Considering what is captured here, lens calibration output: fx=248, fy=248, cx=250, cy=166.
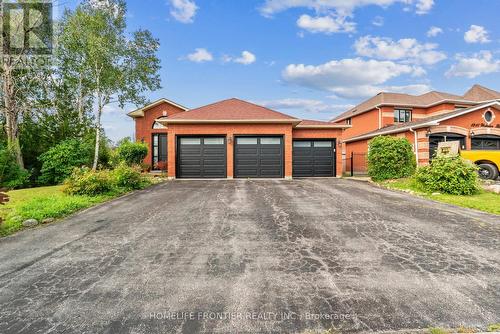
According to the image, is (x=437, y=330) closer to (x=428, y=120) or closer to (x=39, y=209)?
(x=39, y=209)

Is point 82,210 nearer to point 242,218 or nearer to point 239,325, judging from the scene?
point 242,218

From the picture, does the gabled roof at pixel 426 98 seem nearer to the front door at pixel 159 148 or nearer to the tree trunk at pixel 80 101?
the front door at pixel 159 148

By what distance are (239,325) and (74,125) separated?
17711 mm

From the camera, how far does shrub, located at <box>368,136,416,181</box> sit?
44.5 ft

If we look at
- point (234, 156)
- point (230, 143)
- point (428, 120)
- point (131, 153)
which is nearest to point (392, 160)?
point (428, 120)

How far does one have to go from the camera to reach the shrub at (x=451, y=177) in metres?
9.57

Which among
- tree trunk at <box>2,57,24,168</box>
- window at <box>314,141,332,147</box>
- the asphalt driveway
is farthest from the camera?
window at <box>314,141,332,147</box>

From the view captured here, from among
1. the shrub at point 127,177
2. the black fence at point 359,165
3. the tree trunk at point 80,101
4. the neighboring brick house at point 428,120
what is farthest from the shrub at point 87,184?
the black fence at point 359,165

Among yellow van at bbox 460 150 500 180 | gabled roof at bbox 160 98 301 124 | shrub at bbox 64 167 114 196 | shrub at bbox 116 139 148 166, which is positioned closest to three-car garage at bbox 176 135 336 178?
gabled roof at bbox 160 98 301 124

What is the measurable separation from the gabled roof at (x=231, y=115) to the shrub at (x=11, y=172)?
731 centimetres

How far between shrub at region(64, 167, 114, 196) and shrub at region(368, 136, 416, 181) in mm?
13388

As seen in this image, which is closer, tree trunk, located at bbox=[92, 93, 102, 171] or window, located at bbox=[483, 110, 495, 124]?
tree trunk, located at bbox=[92, 93, 102, 171]

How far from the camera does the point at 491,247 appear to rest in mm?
4316

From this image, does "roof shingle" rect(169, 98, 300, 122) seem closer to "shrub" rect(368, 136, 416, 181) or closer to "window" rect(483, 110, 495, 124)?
"shrub" rect(368, 136, 416, 181)
